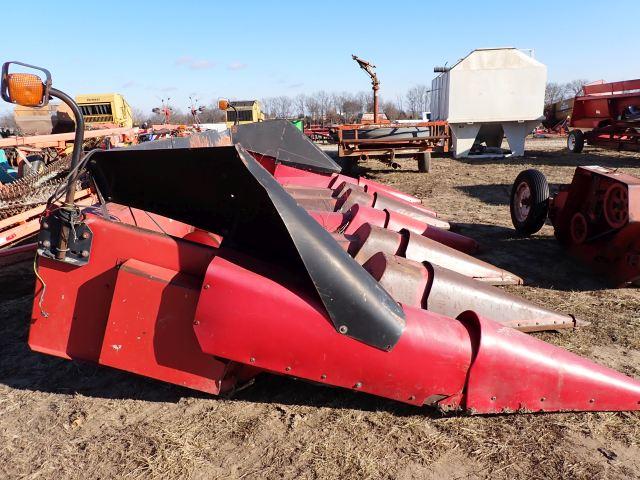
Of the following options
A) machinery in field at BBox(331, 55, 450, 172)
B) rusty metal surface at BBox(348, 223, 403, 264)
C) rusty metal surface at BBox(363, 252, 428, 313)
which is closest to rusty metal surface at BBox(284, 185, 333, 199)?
rusty metal surface at BBox(348, 223, 403, 264)

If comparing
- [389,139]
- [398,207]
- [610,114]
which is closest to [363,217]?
[398,207]

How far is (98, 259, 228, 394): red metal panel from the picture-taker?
2.03m

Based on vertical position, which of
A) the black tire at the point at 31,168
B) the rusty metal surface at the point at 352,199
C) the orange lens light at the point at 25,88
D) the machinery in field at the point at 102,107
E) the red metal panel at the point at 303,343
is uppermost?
the machinery in field at the point at 102,107

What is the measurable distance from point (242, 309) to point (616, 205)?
3476 mm

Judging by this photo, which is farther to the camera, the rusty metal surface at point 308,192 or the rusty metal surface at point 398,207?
the rusty metal surface at point 398,207

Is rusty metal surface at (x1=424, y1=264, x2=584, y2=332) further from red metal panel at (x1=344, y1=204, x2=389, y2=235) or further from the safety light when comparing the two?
the safety light

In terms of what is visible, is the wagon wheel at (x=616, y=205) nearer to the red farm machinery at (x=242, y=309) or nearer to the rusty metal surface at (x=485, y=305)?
the rusty metal surface at (x=485, y=305)

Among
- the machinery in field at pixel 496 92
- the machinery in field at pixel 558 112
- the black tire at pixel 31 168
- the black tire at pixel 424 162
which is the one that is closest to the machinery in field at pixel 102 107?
the black tire at pixel 31 168

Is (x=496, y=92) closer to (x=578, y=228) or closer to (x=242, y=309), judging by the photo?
(x=578, y=228)

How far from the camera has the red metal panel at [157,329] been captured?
6.65ft

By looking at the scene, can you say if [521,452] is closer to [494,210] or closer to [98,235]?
[98,235]

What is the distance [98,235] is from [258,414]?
1124 mm

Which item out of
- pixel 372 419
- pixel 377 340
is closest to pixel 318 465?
pixel 372 419

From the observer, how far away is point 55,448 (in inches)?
80.0
